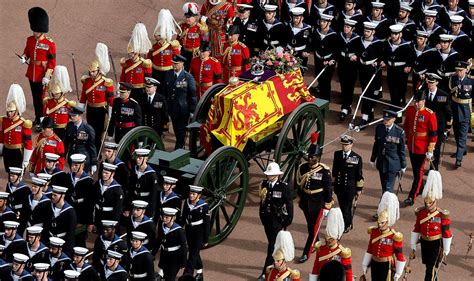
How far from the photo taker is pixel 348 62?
2573 cm

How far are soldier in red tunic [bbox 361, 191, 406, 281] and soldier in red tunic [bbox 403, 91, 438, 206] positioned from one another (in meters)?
3.15

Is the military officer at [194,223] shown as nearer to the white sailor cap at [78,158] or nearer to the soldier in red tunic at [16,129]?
the white sailor cap at [78,158]

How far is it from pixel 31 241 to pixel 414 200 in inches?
256

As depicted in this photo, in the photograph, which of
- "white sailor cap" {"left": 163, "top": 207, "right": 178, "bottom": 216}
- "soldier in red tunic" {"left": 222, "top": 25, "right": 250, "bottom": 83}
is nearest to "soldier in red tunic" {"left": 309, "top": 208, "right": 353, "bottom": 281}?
"white sailor cap" {"left": 163, "top": 207, "right": 178, "bottom": 216}

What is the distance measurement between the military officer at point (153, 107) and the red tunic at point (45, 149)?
5.39 feet

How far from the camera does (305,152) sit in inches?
896

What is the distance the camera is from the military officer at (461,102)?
2406cm

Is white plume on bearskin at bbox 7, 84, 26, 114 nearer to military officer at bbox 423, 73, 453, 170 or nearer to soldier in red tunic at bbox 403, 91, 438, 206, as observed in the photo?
soldier in red tunic at bbox 403, 91, 438, 206

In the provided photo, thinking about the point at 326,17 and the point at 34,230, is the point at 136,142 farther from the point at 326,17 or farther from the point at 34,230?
the point at 326,17

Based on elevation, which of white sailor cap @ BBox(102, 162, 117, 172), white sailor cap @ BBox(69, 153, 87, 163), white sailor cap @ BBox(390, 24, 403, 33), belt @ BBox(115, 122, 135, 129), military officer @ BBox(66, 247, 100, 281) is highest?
white sailor cap @ BBox(390, 24, 403, 33)

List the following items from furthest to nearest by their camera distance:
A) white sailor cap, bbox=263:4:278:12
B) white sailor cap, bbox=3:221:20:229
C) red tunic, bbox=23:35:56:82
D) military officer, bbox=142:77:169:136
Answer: white sailor cap, bbox=263:4:278:12 → red tunic, bbox=23:35:56:82 → military officer, bbox=142:77:169:136 → white sailor cap, bbox=3:221:20:229

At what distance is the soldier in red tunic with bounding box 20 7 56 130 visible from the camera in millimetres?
25078

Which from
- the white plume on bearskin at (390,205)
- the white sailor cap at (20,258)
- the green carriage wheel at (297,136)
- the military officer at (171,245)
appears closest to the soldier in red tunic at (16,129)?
the military officer at (171,245)

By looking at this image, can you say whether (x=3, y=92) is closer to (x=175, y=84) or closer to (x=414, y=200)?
(x=175, y=84)
